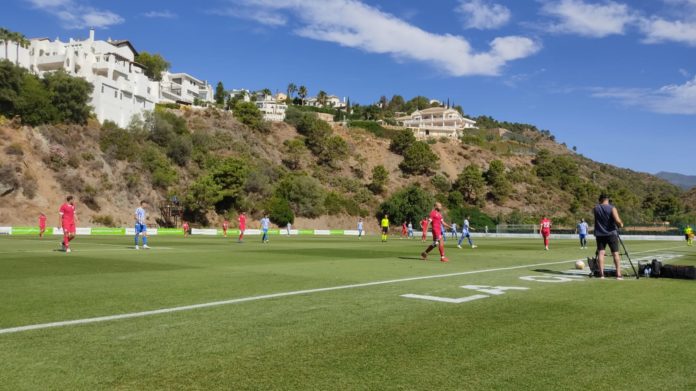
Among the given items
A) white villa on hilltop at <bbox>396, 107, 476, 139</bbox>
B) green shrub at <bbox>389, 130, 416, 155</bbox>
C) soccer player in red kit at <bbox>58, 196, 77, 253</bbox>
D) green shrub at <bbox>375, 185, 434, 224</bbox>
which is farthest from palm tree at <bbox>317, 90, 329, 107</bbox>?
soccer player in red kit at <bbox>58, 196, 77, 253</bbox>

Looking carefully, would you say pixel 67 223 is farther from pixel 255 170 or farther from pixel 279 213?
pixel 255 170

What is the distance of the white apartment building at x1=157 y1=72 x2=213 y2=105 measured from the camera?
A: 108 meters

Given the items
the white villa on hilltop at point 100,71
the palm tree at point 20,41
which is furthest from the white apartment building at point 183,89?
the palm tree at point 20,41

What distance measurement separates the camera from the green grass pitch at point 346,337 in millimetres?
4414

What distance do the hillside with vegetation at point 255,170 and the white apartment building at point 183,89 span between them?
12.1 meters

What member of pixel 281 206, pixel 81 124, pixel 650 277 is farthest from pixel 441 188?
pixel 650 277

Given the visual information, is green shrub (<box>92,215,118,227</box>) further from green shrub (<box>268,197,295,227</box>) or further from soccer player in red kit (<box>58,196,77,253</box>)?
soccer player in red kit (<box>58,196,77,253</box>)

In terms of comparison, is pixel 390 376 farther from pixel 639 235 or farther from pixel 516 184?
pixel 516 184

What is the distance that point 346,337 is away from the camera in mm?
5883

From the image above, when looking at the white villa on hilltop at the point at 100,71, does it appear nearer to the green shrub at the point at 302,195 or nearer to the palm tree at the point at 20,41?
Answer: the palm tree at the point at 20,41

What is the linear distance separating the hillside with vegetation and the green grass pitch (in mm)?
51400

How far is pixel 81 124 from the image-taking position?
66438mm

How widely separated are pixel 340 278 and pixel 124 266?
639 cm

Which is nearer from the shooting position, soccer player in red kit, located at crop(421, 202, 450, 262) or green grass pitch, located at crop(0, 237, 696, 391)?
green grass pitch, located at crop(0, 237, 696, 391)
